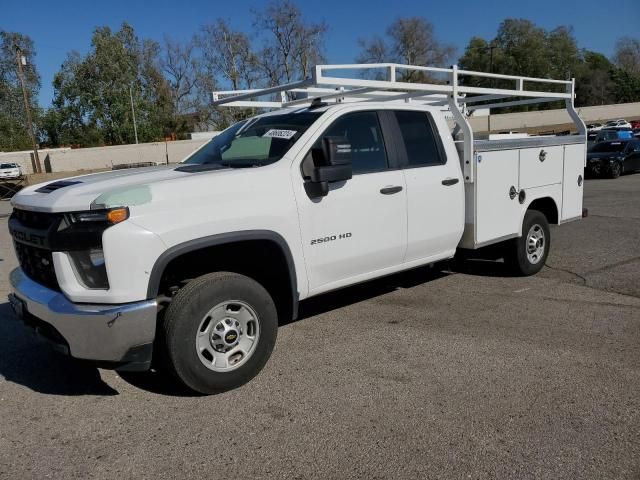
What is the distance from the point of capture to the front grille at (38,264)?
145 inches

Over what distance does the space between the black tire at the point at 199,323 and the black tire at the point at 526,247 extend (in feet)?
11.7

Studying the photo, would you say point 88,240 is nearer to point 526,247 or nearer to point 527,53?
point 526,247

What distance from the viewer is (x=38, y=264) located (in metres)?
3.83

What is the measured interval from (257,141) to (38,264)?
190cm

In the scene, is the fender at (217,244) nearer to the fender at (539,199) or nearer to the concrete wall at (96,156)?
the fender at (539,199)

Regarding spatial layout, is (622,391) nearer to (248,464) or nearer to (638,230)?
(248,464)

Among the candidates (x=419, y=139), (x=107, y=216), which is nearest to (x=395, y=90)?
(x=419, y=139)

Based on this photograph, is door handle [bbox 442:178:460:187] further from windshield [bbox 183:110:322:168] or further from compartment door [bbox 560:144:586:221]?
compartment door [bbox 560:144:586:221]

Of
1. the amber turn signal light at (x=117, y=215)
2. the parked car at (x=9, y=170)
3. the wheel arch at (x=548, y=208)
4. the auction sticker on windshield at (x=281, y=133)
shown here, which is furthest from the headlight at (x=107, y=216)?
the parked car at (x=9, y=170)

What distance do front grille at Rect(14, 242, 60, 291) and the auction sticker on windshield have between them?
1.90 meters

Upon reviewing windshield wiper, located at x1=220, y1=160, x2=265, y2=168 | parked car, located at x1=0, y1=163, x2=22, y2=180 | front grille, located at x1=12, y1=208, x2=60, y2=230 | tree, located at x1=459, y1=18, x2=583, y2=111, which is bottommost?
parked car, located at x1=0, y1=163, x2=22, y2=180

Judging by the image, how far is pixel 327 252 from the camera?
4426 millimetres

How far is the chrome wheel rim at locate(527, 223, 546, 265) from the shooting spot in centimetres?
666

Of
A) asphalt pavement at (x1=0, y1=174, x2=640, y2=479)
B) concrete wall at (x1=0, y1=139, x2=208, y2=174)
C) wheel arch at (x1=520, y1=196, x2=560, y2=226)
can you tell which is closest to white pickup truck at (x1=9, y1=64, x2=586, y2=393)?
asphalt pavement at (x1=0, y1=174, x2=640, y2=479)
